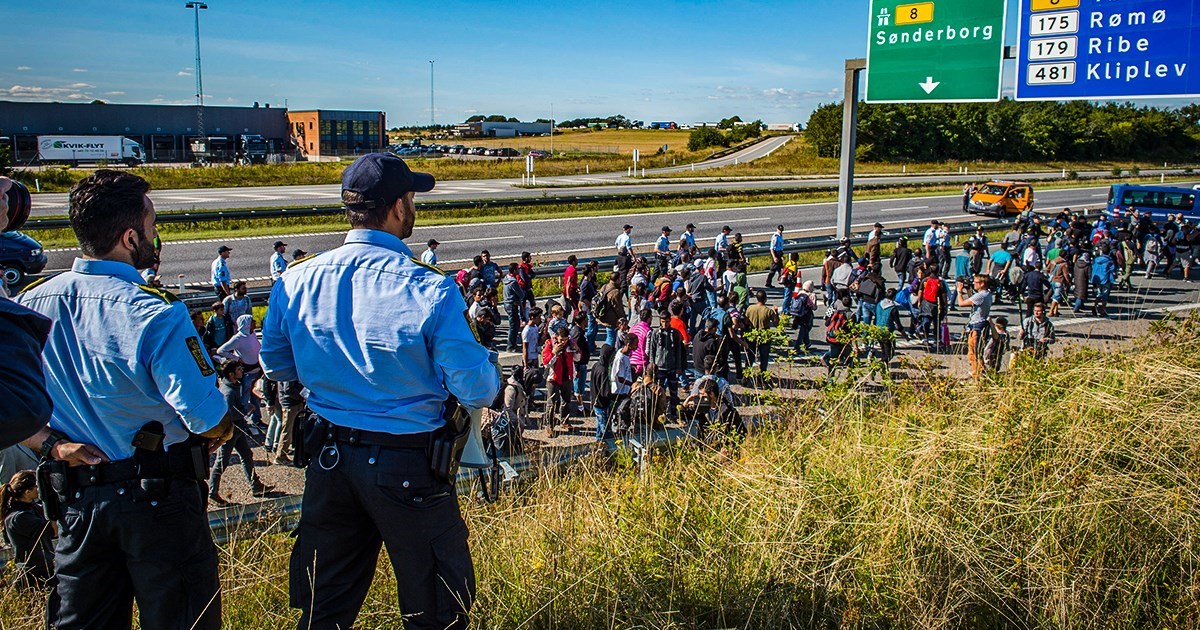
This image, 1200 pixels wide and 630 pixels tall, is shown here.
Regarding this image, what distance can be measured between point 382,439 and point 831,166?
65.1 metres

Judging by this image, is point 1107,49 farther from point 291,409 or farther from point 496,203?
point 496,203

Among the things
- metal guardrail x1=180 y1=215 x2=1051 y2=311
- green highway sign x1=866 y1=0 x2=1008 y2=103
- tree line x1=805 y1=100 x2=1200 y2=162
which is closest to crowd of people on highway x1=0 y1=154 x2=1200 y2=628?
metal guardrail x1=180 y1=215 x2=1051 y2=311

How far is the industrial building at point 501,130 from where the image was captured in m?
115

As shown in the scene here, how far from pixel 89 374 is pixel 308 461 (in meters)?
0.79

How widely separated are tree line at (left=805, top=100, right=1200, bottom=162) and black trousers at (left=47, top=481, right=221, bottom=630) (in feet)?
229

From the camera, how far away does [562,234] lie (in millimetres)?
29453

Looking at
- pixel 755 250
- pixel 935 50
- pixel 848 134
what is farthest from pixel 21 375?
pixel 755 250

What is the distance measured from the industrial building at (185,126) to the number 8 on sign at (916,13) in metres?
59.1

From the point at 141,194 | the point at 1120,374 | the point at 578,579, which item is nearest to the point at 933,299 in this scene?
the point at 1120,374

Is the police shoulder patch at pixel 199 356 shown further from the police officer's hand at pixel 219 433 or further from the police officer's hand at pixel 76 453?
the police officer's hand at pixel 76 453

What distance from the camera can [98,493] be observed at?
3.14m

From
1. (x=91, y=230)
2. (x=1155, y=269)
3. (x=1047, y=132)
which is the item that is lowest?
(x=1155, y=269)

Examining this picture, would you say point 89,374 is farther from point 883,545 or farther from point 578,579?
point 883,545

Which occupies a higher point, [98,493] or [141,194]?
[141,194]
